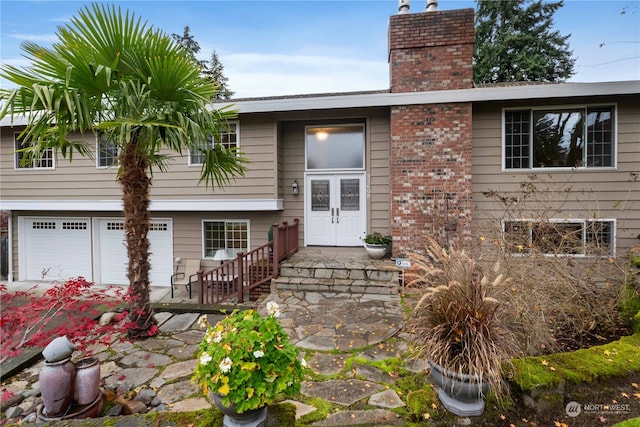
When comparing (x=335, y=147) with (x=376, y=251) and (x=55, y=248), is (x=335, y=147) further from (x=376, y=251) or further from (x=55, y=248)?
(x=55, y=248)

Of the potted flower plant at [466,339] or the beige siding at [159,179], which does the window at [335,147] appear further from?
the potted flower plant at [466,339]

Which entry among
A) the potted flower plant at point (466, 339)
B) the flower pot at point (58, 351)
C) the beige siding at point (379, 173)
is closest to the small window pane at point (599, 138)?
the beige siding at point (379, 173)

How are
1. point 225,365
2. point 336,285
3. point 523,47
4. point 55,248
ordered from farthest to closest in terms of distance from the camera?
point 523,47, point 55,248, point 336,285, point 225,365

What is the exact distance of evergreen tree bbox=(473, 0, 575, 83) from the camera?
17172 millimetres

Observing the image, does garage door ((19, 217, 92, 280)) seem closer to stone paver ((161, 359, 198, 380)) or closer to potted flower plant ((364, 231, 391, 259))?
stone paver ((161, 359, 198, 380))

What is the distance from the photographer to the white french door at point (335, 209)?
7520 mm

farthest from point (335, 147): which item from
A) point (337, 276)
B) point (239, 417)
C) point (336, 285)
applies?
point (239, 417)

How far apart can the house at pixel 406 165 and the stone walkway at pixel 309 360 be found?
272cm

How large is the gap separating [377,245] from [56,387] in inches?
223

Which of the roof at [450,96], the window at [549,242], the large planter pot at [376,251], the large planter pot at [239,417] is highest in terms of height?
the roof at [450,96]

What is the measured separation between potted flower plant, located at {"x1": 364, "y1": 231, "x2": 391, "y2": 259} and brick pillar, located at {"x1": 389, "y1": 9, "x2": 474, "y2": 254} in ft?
0.91


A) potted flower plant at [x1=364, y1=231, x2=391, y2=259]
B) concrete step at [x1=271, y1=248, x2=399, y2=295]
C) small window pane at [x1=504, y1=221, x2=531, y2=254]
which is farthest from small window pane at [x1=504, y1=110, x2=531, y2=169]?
concrete step at [x1=271, y1=248, x2=399, y2=295]

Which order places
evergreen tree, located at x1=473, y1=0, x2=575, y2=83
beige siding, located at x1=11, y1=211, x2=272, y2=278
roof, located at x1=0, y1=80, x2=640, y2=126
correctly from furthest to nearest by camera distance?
evergreen tree, located at x1=473, y1=0, x2=575, y2=83, beige siding, located at x1=11, y1=211, x2=272, y2=278, roof, located at x1=0, y1=80, x2=640, y2=126

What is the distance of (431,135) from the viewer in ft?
21.1
